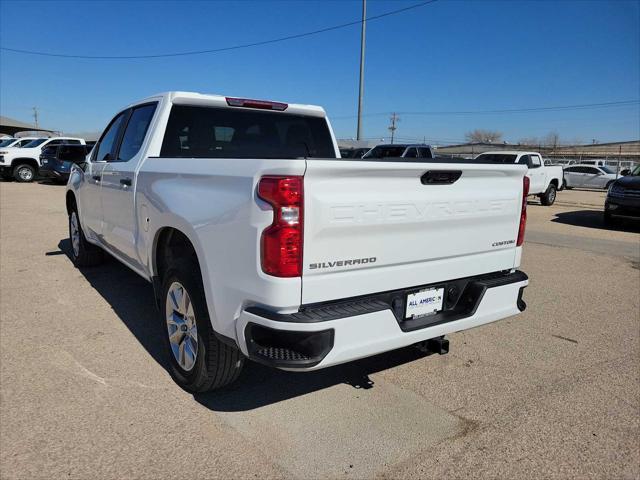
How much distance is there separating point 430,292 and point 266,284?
1088 mm

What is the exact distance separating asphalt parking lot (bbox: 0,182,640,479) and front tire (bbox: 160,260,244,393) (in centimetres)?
18

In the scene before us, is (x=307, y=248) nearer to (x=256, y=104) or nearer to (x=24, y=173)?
(x=256, y=104)

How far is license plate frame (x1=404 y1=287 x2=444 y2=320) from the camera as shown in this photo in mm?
2786

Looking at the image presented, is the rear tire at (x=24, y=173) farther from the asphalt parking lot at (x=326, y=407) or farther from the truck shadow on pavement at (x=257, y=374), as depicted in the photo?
the truck shadow on pavement at (x=257, y=374)

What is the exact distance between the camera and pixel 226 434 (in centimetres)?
277

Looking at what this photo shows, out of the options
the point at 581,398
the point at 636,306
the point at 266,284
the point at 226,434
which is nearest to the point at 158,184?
the point at 266,284

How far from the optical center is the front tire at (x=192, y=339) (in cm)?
288

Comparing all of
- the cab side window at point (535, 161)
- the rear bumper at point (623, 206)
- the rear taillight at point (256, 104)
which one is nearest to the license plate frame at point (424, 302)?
the rear taillight at point (256, 104)

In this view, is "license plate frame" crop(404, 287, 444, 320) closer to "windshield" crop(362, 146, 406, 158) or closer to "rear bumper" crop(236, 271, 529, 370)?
"rear bumper" crop(236, 271, 529, 370)

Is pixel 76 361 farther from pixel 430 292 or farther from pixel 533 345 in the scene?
pixel 533 345

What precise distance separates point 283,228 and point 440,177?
107 cm

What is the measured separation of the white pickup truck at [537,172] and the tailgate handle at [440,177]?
559 inches

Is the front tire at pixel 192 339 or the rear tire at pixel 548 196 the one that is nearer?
the front tire at pixel 192 339

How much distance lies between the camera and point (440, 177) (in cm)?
281
